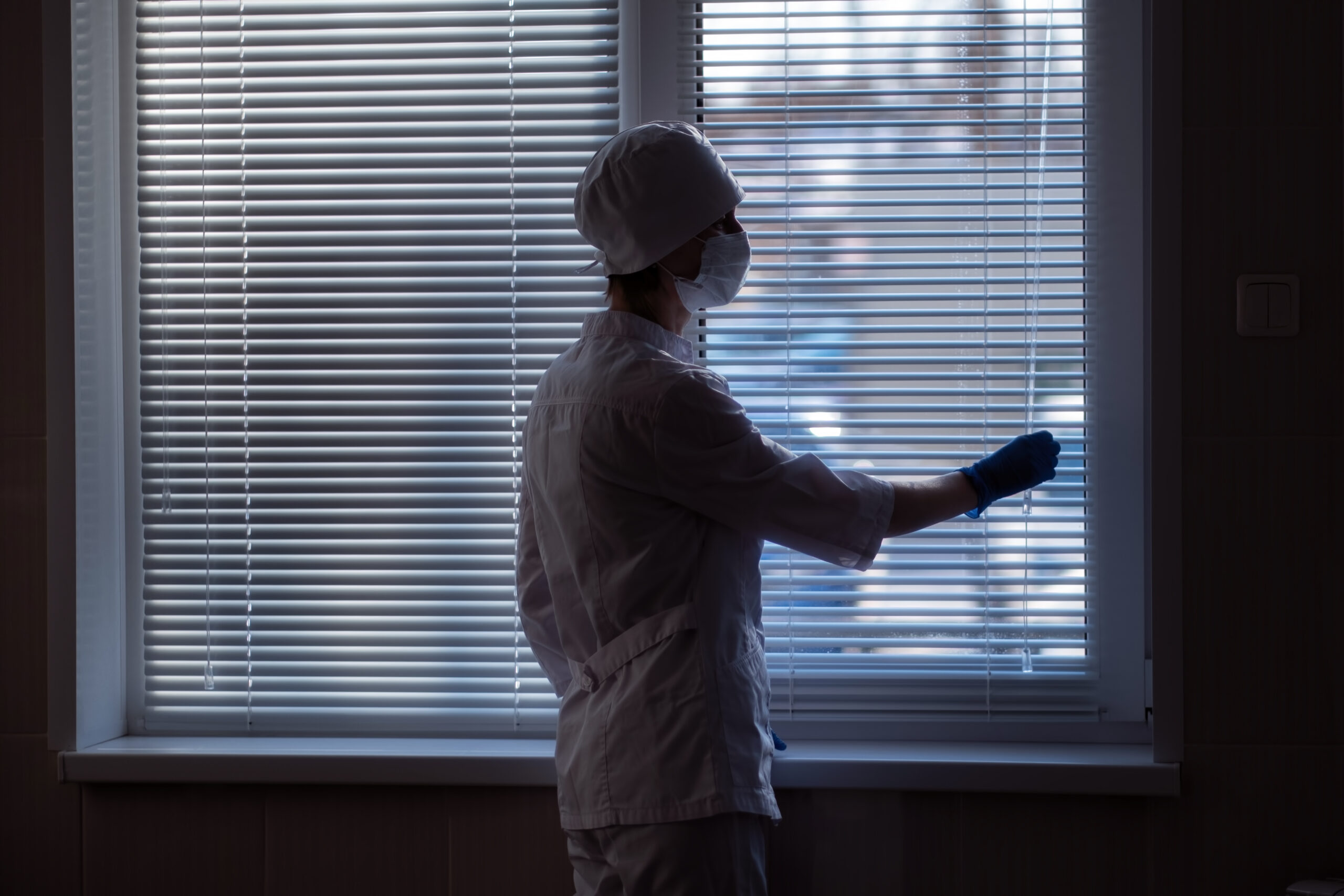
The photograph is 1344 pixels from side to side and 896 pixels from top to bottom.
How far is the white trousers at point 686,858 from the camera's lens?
1027mm

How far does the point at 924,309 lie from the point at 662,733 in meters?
0.81

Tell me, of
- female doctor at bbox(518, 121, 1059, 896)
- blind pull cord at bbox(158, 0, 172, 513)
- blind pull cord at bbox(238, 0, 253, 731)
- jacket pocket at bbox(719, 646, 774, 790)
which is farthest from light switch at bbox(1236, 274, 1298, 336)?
blind pull cord at bbox(158, 0, 172, 513)

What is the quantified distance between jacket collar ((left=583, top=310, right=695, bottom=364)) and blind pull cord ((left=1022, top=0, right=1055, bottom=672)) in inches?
24.5

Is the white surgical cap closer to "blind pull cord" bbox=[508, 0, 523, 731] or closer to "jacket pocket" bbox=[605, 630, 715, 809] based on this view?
"blind pull cord" bbox=[508, 0, 523, 731]

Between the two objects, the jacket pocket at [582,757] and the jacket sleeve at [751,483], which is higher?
the jacket sleeve at [751,483]

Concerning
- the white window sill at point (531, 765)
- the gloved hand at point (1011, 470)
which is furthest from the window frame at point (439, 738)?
the gloved hand at point (1011, 470)

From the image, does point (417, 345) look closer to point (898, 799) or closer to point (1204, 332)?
point (898, 799)

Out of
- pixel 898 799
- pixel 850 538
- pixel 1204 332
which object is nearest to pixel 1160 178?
pixel 1204 332

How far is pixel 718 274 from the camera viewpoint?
3.82 ft

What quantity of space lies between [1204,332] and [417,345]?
4.11 ft

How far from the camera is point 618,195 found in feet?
3.62

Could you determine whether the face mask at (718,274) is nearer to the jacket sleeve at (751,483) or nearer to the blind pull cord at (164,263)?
the jacket sleeve at (751,483)

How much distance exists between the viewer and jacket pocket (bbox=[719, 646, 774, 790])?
1051 millimetres

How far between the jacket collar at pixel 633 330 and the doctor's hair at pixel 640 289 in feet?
0.06
